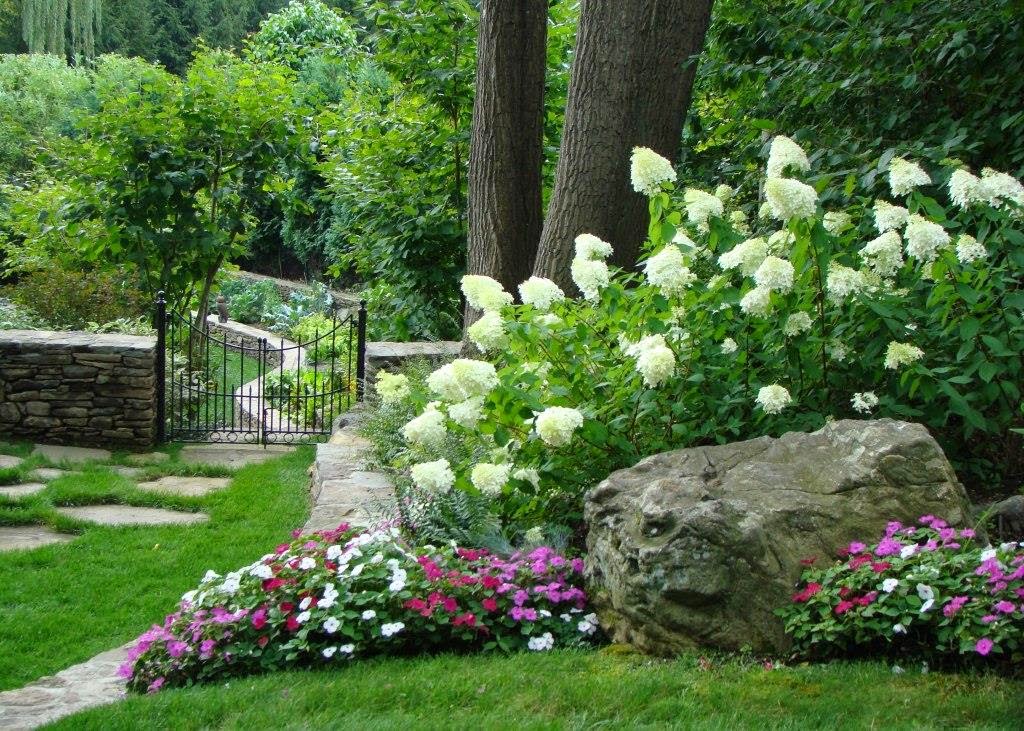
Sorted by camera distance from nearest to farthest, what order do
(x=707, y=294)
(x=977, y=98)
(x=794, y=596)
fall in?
(x=794, y=596) → (x=707, y=294) → (x=977, y=98)

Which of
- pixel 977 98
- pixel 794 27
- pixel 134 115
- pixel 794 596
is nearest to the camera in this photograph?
pixel 794 596

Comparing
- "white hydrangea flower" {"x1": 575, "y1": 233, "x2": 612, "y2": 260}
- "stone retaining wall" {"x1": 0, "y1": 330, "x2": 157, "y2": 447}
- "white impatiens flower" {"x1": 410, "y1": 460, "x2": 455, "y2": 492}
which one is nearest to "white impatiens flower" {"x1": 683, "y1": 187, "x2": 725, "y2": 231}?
"white hydrangea flower" {"x1": 575, "y1": 233, "x2": 612, "y2": 260}

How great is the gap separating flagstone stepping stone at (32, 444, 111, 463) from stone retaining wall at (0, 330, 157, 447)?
0.10m

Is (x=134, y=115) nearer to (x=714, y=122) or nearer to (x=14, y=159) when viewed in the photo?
(x=714, y=122)

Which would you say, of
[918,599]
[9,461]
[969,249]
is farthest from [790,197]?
[9,461]

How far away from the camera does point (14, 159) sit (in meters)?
22.2

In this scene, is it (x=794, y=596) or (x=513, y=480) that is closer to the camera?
A: (x=794, y=596)

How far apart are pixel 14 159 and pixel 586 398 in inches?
Result: 842

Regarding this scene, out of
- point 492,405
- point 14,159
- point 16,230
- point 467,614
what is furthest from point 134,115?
point 14,159

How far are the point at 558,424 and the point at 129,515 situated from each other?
379 cm

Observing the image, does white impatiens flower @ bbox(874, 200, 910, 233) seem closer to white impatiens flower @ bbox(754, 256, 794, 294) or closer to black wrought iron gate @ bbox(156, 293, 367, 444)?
white impatiens flower @ bbox(754, 256, 794, 294)

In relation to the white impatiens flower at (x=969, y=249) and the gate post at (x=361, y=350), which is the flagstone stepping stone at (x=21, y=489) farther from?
the white impatiens flower at (x=969, y=249)

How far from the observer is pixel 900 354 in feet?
12.4

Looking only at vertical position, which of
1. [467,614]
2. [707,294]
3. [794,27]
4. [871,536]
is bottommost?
[467,614]
